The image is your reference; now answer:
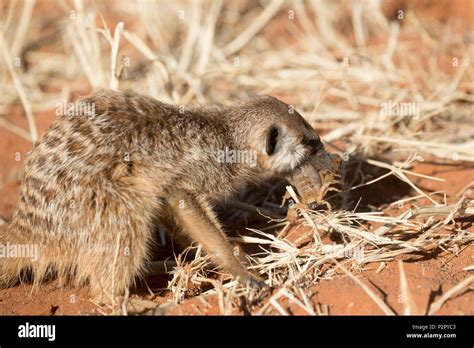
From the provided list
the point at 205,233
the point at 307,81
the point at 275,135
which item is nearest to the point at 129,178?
the point at 205,233

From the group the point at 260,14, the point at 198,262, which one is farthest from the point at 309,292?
the point at 260,14

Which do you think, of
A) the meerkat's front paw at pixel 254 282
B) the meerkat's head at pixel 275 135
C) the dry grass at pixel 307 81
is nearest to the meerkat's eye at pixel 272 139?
the meerkat's head at pixel 275 135

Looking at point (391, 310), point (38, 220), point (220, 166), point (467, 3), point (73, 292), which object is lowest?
point (391, 310)

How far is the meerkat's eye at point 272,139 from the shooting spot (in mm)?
4105

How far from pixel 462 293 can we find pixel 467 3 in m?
5.80

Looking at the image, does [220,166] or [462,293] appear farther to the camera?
[220,166]

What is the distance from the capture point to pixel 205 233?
12.5 feet

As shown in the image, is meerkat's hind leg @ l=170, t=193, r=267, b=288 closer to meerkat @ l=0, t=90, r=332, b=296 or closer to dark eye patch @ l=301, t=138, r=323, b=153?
meerkat @ l=0, t=90, r=332, b=296

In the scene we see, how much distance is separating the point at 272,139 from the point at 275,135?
0.03m

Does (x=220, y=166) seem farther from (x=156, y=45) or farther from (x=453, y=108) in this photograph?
(x=156, y=45)

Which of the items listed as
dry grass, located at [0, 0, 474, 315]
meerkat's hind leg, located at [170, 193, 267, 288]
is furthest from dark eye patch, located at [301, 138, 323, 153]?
meerkat's hind leg, located at [170, 193, 267, 288]

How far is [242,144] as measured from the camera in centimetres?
421

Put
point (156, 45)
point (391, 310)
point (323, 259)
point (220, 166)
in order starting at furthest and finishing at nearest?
point (156, 45) < point (220, 166) < point (323, 259) < point (391, 310)

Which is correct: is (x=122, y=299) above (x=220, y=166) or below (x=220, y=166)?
below
